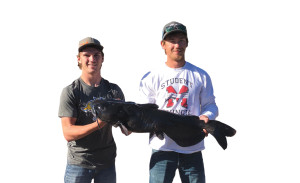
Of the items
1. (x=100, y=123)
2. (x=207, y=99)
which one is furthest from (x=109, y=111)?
(x=207, y=99)

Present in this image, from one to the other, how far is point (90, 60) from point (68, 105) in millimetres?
604

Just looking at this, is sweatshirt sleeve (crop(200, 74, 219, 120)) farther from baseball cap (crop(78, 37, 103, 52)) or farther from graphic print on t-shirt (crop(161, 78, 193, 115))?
baseball cap (crop(78, 37, 103, 52))

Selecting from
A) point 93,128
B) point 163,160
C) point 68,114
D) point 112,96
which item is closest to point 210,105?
point 163,160

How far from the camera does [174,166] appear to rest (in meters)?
3.83

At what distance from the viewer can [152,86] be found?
3.93 meters

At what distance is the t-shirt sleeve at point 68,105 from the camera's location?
3670 mm

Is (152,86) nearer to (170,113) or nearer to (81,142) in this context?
(170,113)

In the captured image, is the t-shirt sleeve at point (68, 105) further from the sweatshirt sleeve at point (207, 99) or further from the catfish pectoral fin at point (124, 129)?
the sweatshirt sleeve at point (207, 99)

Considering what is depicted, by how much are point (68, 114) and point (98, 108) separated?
457 mm

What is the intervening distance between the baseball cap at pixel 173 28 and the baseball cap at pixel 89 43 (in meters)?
0.83

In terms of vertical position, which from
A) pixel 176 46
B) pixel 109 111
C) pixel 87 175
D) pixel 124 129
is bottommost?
pixel 87 175

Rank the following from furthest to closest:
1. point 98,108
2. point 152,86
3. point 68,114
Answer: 1. point 152,86
2. point 68,114
3. point 98,108

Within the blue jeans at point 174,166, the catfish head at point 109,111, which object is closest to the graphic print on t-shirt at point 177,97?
the blue jeans at point 174,166

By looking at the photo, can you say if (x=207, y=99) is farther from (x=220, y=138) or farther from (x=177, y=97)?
(x=220, y=138)
